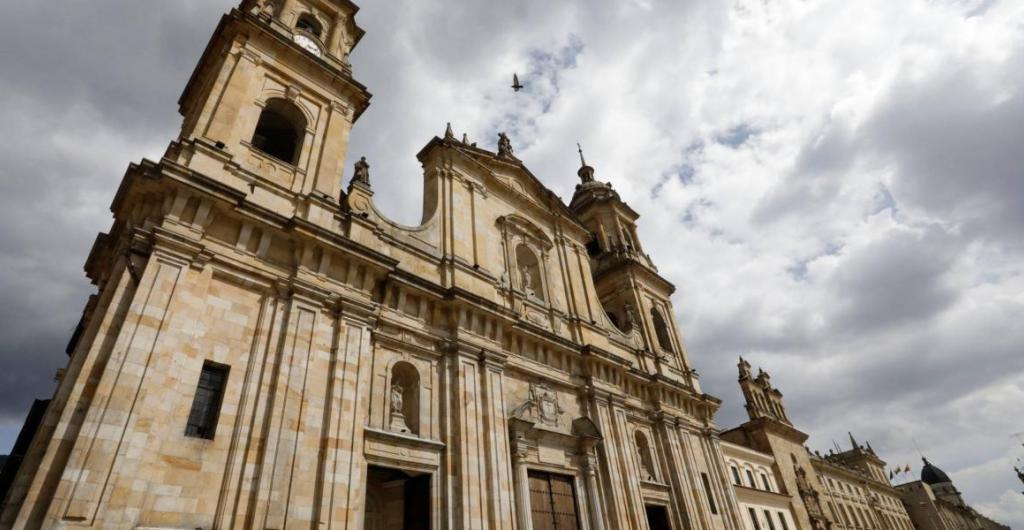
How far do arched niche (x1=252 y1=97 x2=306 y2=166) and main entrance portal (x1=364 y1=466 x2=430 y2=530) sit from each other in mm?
8518

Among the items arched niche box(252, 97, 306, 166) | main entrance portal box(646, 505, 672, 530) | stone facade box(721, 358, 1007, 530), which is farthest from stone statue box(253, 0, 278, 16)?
stone facade box(721, 358, 1007, 530)

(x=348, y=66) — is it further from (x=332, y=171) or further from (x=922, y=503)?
(x=922, y=503)

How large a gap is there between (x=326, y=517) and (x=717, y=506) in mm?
16968

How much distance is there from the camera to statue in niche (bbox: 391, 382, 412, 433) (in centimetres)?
1288

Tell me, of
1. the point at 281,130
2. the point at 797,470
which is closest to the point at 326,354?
the point at 281,130

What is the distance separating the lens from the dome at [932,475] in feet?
332

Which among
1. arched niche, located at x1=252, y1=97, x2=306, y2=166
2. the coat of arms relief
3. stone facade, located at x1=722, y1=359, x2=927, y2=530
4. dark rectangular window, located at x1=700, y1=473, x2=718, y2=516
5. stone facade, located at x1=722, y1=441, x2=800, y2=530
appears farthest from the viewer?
stone facade, located at x1=722, y1=359, x2=927, y2=530

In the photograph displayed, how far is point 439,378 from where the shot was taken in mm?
14266

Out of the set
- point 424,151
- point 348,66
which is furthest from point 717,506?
point 348,66

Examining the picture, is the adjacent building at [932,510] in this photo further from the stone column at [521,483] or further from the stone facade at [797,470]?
the stone column at [521,483]

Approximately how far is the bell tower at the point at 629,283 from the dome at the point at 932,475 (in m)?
106

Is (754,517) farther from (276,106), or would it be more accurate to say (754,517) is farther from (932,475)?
(932,475)

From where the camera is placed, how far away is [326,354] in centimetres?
1179

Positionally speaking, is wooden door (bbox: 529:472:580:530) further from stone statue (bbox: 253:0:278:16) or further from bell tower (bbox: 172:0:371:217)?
stone statue (bbox: 253:0:278:16)
